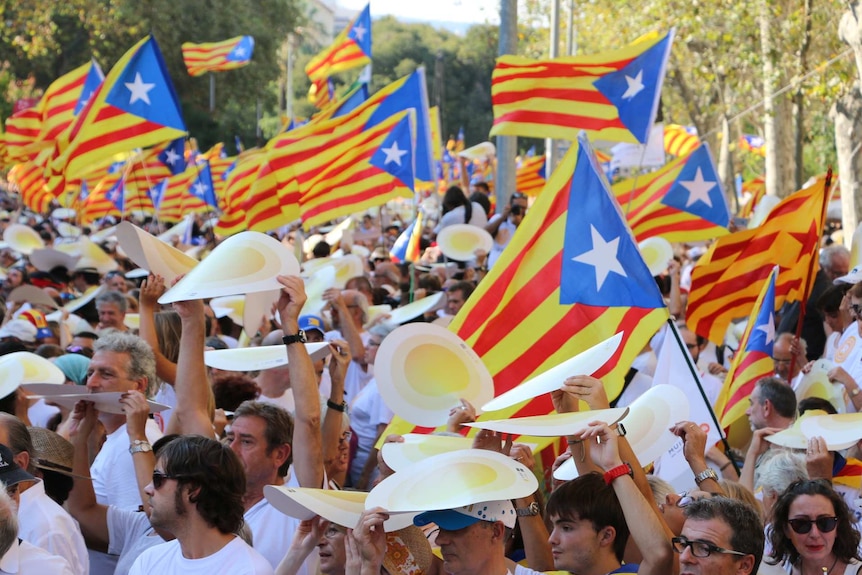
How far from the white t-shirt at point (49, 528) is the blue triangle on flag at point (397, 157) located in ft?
24.0

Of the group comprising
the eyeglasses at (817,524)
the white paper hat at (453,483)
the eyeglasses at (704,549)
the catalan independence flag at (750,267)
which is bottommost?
the catalan independence flag at (750,267)

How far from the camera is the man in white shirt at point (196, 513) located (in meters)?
4.05

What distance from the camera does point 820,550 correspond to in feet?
15.0

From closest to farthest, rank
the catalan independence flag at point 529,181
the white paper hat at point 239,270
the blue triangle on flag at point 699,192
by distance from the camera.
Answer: the white paper hat at point 239,270
the blue triangle on flag at point 699,192
the catalan independence flag at point 529,181

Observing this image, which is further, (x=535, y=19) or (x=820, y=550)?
(x=535, y=19)

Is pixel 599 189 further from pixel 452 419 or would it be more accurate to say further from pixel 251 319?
pixel 251 319

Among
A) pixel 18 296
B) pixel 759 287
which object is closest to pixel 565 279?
pixel 759 287

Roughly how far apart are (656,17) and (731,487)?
22570 mm

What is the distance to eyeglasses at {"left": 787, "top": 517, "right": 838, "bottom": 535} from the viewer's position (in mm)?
4566

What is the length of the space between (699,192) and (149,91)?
5.66 m

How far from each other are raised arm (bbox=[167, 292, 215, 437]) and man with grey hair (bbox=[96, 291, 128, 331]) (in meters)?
3.75

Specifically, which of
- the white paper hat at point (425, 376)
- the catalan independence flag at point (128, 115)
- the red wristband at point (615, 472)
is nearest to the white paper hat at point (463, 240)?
the catalan independence flag at point (128, 115)

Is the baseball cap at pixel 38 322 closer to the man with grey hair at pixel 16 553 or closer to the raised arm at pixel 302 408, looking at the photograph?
the raised arm at pixel 302 408

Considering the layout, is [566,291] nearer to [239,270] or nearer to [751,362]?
[751,362]
